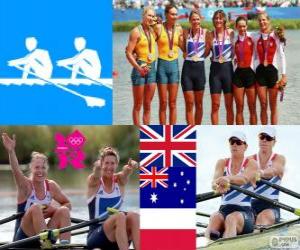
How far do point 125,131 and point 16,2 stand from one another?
1.56 meters

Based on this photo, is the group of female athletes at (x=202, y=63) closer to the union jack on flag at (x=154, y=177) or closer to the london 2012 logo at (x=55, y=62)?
the london 2012 logo at (x=55, y=62)

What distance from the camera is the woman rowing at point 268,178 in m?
9.47

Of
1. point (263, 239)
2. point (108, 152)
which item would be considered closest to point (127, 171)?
point (108, 152)

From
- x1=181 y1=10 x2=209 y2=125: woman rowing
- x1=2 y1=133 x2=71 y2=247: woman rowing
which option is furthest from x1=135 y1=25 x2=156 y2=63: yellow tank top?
x1=2 y1=133 x2=71 y2=247: woman rowing

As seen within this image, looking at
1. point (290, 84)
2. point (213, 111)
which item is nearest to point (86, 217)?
point (213, 111)

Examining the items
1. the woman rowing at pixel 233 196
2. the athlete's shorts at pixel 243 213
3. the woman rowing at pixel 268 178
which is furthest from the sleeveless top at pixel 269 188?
the athlete's shorts at pixel 243 213

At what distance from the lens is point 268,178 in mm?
9492

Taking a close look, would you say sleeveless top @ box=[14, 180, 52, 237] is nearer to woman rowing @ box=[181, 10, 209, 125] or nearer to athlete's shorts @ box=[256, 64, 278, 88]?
woman rowing @ box=[181, 10, 209, 125]

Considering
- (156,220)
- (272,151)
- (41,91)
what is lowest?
(156,220)

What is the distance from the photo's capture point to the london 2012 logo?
9211 millimetres

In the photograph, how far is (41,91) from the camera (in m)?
9.27

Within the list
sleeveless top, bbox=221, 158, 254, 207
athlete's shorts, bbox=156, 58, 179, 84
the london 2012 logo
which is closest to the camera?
the london 2012 logo

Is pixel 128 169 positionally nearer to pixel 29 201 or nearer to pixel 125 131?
pixel 125 131

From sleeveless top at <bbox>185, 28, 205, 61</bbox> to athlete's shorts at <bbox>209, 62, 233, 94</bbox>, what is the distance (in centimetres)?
16
